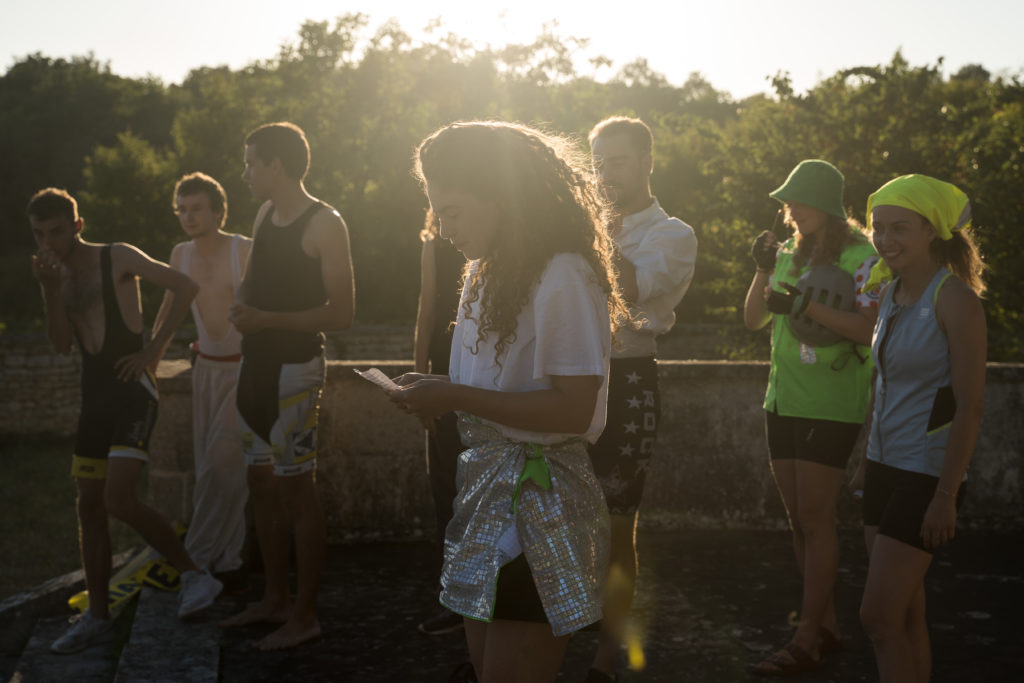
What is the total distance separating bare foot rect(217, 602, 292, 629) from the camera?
16.4 feet

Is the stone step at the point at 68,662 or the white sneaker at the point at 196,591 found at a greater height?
the white sneaker at the point at 196,591

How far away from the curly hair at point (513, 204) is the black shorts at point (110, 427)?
308cm

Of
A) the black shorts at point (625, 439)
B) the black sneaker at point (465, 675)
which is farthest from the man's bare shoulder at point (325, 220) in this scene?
the black sneaker at point (465, 675)

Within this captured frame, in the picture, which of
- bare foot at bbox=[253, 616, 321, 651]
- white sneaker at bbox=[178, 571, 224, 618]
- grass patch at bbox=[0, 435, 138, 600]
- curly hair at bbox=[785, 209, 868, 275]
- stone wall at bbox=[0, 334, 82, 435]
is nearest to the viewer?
curly hair at bbox=[785, 209, 868, 275]

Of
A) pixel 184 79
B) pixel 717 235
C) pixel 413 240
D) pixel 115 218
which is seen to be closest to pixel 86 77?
pixel 184 79

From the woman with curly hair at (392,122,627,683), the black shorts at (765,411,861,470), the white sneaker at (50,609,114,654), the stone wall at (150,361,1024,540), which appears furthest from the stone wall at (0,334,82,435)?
the woman with curly hair at (392,122,627,683)

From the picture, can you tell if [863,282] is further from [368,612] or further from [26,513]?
[26,513]

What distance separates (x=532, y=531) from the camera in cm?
233

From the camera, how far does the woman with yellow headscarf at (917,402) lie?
3107mm

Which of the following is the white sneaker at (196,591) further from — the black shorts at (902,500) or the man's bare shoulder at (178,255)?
the black shorts at (902,500)

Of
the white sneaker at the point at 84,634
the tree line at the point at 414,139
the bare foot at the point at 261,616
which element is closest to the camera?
the white sneaker at the point at 84,634

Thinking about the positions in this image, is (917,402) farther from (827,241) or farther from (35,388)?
(35,388)

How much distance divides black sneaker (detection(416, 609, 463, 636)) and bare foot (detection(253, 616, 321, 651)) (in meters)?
0.50

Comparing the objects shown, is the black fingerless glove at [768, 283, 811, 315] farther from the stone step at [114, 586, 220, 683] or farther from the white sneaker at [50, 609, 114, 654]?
the white sneaker at [50, 609, 114, 654]
